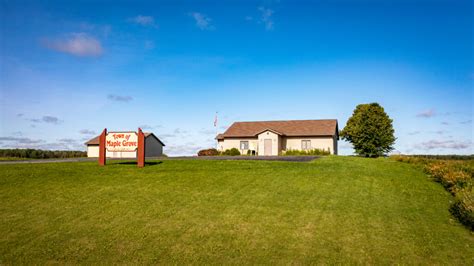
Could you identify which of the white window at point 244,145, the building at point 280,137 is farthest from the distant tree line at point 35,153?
the white window at point 244,145

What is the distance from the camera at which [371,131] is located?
4422 cm

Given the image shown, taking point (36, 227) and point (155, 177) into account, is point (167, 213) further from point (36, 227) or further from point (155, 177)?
point (155, 177)

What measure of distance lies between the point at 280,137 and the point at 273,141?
1.71 m

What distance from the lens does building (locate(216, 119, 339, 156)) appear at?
4078 centimetres

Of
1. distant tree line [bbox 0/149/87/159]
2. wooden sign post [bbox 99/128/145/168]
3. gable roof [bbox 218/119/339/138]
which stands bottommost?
distant tree line [bbox 0/149/87/159]

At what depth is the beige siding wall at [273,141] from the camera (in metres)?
40.5

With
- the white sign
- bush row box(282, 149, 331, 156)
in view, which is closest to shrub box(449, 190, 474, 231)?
the white sign

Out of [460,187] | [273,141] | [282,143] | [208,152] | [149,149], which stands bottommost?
[460,187]

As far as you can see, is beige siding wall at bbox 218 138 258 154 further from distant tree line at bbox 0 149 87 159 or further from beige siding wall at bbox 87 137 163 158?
distant tree line at bbox 0 149 87 159

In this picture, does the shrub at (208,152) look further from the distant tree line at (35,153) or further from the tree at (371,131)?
the distant tree line at (35,153)

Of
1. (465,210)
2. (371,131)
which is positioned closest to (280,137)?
(371,131)

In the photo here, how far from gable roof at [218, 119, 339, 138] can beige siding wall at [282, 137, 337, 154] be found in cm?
68

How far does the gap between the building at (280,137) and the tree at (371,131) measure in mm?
4008

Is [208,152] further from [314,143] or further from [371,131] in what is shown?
[371,131]
